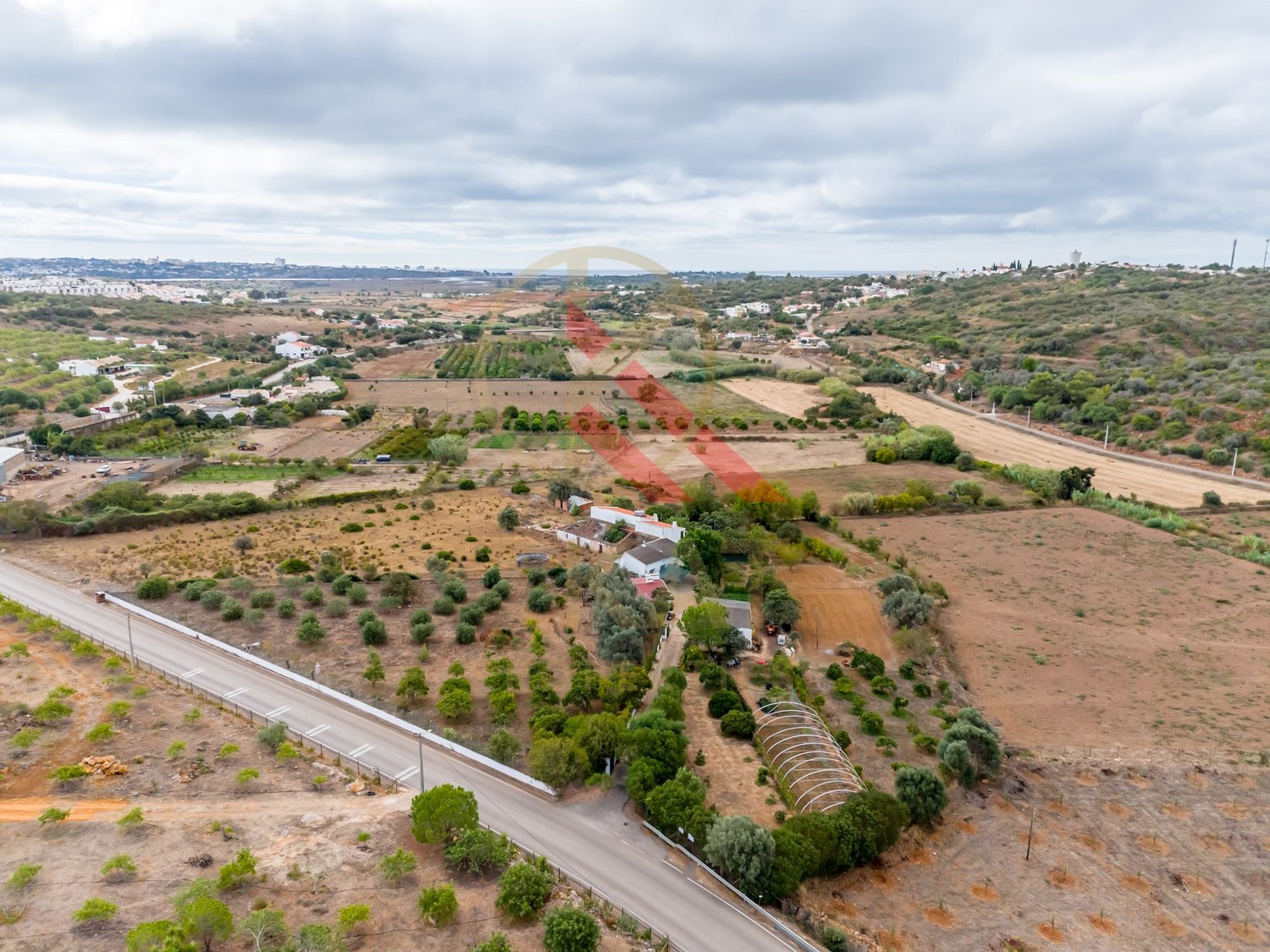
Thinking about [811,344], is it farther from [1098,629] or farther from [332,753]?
[332,753]

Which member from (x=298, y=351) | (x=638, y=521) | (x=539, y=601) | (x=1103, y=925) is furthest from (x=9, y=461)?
(x=1103, y=925)

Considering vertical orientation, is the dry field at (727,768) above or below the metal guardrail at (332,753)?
below

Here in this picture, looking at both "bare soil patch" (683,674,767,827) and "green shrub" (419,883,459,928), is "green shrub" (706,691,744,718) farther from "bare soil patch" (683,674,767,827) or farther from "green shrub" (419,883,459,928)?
"green shrub" (419,883,459,928)

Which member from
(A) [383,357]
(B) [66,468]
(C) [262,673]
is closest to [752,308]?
(A) [383,357]

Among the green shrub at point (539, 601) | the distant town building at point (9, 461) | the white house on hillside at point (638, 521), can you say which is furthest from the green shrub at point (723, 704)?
the distant town building at point (9, 461)

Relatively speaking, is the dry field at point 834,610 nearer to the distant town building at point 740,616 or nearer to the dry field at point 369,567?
the distant town building at point 740,616
